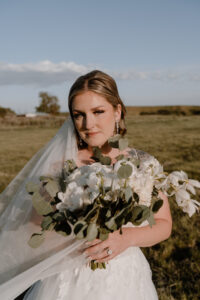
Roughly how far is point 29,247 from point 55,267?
263 mm

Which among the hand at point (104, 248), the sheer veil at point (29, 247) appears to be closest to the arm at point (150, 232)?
the hand at point (104, 248)

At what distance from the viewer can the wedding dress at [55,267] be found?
2.02 metres

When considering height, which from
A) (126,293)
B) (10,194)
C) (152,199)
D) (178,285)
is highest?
(152,199)

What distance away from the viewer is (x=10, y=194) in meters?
2.78

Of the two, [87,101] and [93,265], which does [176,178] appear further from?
[87,101]

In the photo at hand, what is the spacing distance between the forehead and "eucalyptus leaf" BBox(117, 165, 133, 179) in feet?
3.65

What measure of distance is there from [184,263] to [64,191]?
10.7 feet

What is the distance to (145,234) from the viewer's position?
2225 mm

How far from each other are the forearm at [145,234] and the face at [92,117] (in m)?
0.90

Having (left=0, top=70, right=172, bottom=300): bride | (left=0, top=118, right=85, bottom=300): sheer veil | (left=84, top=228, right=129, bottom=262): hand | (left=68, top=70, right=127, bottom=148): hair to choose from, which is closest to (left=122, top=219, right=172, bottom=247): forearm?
(left=0, top=70, right=172, bottom=300): bride

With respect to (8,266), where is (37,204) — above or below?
above

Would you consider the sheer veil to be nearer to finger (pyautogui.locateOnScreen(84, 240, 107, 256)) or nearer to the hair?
finger (pyautogui.locateOnScreen(84, 240, 107, 256))

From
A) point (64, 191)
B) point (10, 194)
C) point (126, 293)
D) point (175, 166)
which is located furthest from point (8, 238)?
point (175, 166)

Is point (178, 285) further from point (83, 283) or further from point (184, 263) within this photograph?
point (83, 283)
